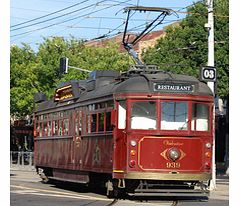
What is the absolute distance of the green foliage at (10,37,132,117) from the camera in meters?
45.2

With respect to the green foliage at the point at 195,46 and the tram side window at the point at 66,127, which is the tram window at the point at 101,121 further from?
the green foliage at the point at 195,46

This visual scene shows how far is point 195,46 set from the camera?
3953cm

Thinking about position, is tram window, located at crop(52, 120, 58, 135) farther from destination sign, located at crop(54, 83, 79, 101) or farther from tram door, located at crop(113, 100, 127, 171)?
tram door, located at crop(113, 100, 127, 171)

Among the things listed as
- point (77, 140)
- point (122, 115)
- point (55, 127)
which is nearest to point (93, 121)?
point (77, 140)

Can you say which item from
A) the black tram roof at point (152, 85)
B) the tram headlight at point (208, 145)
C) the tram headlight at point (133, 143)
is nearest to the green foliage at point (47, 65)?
the black tram roof at point (152, 85)

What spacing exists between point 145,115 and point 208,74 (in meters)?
5.28

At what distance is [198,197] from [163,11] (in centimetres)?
612

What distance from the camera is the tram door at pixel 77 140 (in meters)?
19.1

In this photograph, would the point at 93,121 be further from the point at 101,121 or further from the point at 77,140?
the point at 77,140

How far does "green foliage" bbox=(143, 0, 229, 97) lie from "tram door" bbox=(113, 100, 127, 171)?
774 inches

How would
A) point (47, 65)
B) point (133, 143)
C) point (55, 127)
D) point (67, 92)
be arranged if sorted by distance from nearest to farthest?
point (133, 143), point (67, 92), point (55, 127), point (47, 65)

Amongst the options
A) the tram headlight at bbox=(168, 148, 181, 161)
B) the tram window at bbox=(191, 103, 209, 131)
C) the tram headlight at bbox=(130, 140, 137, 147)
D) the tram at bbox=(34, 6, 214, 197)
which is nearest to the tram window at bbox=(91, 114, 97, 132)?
the tram at bbox=(34, 6, 214, 197)

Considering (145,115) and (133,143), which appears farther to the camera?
(145,115)
